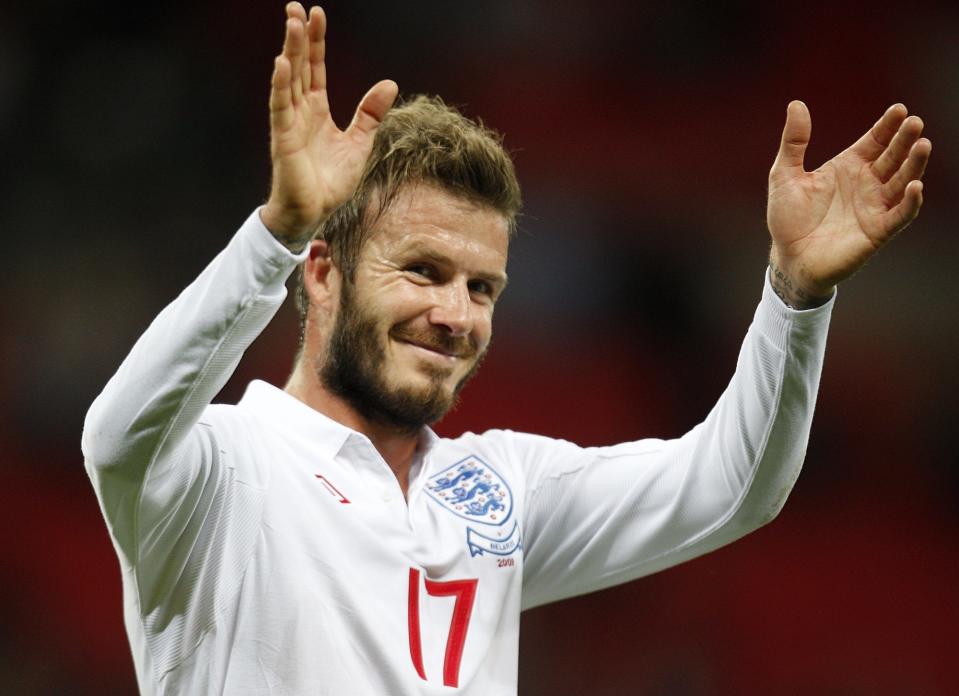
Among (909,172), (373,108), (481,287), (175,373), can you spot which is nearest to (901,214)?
(909,172)

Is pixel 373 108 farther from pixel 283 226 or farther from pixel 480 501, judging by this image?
pixel 480 501

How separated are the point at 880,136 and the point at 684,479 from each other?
0.79m

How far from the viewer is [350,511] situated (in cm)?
240

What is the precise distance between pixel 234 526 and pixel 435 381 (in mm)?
521

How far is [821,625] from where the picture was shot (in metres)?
5.31

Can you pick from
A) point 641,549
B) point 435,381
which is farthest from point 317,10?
point 641,549

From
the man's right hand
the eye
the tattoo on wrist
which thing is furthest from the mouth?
the tattoo on wrist

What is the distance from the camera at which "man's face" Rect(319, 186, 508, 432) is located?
252 cm

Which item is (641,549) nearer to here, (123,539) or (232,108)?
(123,539)

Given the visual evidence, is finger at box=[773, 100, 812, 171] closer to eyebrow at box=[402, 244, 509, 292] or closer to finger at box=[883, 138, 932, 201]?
finger at box=[883, 138, 932, 201]

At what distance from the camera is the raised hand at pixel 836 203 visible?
2.31m

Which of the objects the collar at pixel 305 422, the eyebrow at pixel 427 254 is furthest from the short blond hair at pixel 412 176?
the collar at pixel 305 422

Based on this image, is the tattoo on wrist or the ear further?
the ear

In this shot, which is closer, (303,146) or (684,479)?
(303,146)
